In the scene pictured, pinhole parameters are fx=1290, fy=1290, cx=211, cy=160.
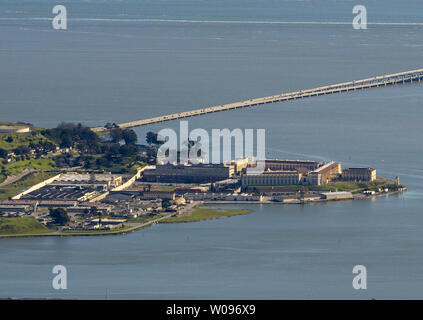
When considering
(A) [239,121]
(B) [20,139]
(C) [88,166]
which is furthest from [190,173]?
(A) [239,121]

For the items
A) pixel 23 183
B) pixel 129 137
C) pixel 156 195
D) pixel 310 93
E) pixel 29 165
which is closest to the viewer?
pixel 156 195

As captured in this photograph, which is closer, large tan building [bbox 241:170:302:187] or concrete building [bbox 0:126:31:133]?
large tan building [bbox 241:170:302:187]

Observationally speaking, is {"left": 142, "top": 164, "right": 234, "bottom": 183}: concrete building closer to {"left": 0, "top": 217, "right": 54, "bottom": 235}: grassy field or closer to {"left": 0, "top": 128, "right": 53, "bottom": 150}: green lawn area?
{"left": 0, "top": 128, "right": 53, "bottom": 150}: green lawn area

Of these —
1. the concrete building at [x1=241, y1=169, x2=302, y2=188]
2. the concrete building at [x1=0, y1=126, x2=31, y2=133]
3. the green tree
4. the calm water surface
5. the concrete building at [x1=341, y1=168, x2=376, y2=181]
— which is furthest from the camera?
the concrete building at [x1=0, y1=126, x2=31, y2=133]

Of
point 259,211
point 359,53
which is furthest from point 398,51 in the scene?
point 259,211

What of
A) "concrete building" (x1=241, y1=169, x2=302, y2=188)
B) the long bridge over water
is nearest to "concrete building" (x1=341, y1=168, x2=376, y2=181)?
"concrete building" (x1=241, y1=169, x2=302, y2=188)

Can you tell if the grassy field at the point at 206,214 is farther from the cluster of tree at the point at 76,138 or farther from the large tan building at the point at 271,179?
the cluster of tree at the point at 76,138

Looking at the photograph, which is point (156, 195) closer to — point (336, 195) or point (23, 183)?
point (23, 183)
